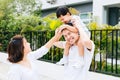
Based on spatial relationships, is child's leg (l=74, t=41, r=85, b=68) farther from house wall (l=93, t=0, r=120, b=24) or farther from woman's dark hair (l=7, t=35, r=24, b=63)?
house wall (l=93, t=0, r=120, b=24)

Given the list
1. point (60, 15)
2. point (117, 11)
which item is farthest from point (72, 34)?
point (117, 11)

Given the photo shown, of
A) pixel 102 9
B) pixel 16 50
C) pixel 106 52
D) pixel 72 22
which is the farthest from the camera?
pixel 102 9

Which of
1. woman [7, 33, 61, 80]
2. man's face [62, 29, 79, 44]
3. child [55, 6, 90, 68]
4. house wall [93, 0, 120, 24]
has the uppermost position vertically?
house wall [93, 0, 120, 24]

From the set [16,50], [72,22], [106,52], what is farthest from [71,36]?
[106,52]

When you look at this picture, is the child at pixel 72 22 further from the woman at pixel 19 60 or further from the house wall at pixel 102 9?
the house wall at pixel 102 9

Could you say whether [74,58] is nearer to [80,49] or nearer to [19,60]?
[80,49]

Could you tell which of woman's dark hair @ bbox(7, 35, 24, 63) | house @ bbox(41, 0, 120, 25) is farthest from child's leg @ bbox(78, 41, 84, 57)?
house @ bbox(41, 0, 120, 25)

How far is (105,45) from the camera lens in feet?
29.0

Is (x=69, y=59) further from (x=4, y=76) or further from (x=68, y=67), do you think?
(x=4, y=76)

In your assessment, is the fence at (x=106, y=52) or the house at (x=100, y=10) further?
the house at (x=100, y=10)

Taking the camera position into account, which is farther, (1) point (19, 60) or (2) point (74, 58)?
(1) point (19, 60)

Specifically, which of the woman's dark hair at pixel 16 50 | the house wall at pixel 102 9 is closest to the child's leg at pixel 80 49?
the woman's dark hair at pixel 16 50

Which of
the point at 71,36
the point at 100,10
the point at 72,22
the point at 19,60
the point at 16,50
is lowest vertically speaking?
the point at 19,60

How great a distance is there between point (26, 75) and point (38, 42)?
7.99 metres
